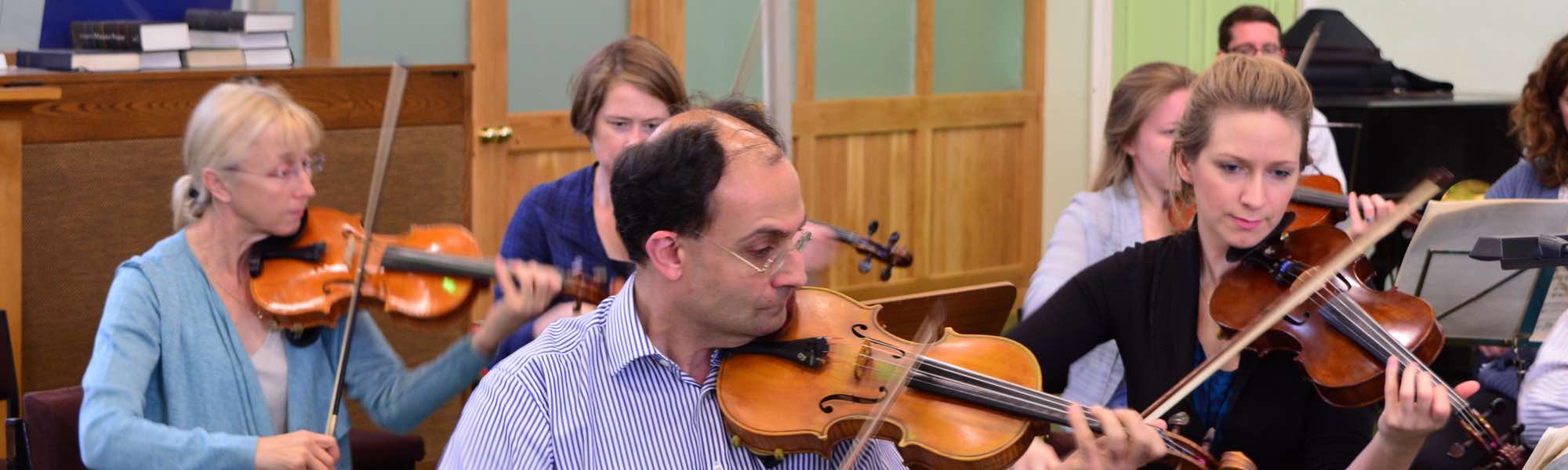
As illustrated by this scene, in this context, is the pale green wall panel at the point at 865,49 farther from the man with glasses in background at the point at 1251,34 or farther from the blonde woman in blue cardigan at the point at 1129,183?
the blonde woman in blue cardigan at the point at 1129,183

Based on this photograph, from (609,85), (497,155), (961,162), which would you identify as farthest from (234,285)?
(961,162)

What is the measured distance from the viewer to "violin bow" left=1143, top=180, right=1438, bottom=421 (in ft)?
6.38

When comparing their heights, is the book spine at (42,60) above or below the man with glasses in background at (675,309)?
above

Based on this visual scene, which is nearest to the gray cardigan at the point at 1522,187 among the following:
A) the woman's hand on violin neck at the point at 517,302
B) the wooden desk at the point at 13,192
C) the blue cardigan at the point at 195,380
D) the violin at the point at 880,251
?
the violin at the point at 880,251

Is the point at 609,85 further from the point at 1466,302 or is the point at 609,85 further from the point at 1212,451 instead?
the point at 1466,302

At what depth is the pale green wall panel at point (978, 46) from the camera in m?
6.19

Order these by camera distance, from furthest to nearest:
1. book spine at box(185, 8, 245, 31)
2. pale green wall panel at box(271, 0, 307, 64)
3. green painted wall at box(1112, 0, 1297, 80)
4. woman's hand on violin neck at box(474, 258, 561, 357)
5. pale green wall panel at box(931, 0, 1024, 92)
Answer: green painted wall at box(1112, 0, 1297, 80) → pale green wall panel at box(931, 0, 1024, 92) → pale green wall panel at box(271, 0, 307, 64) → book spine at box(185, 8, 245, 31) → woman's hand on violin neck at box(474, 258, 561, 357)

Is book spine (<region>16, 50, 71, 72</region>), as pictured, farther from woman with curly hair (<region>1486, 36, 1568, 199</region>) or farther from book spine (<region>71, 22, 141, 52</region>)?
woman with curly hair (<region>1486, 36, 1568, 199</region>)

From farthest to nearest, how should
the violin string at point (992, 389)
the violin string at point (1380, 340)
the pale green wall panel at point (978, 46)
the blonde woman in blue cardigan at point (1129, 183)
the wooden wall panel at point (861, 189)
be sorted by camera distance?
the pale green wall panel at point (978, 46) < the wooden wall panel at point (861, 189) < the blonde woman in blue cardigan at point (1129, 183) < the violin string at point (1380, 340) < the violin string at point (992, 389)

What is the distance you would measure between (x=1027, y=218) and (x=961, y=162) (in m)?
0.46

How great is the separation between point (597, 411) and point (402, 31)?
3270 mm

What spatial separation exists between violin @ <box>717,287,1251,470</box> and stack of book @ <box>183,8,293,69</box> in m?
1.99

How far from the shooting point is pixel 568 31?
5.03 meters

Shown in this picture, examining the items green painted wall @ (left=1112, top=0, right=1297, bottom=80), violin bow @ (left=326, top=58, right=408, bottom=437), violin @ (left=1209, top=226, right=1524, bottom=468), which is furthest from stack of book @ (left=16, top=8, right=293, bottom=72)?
green painted wall @ (left=1112, top=0, right=1297, bottom=80)
